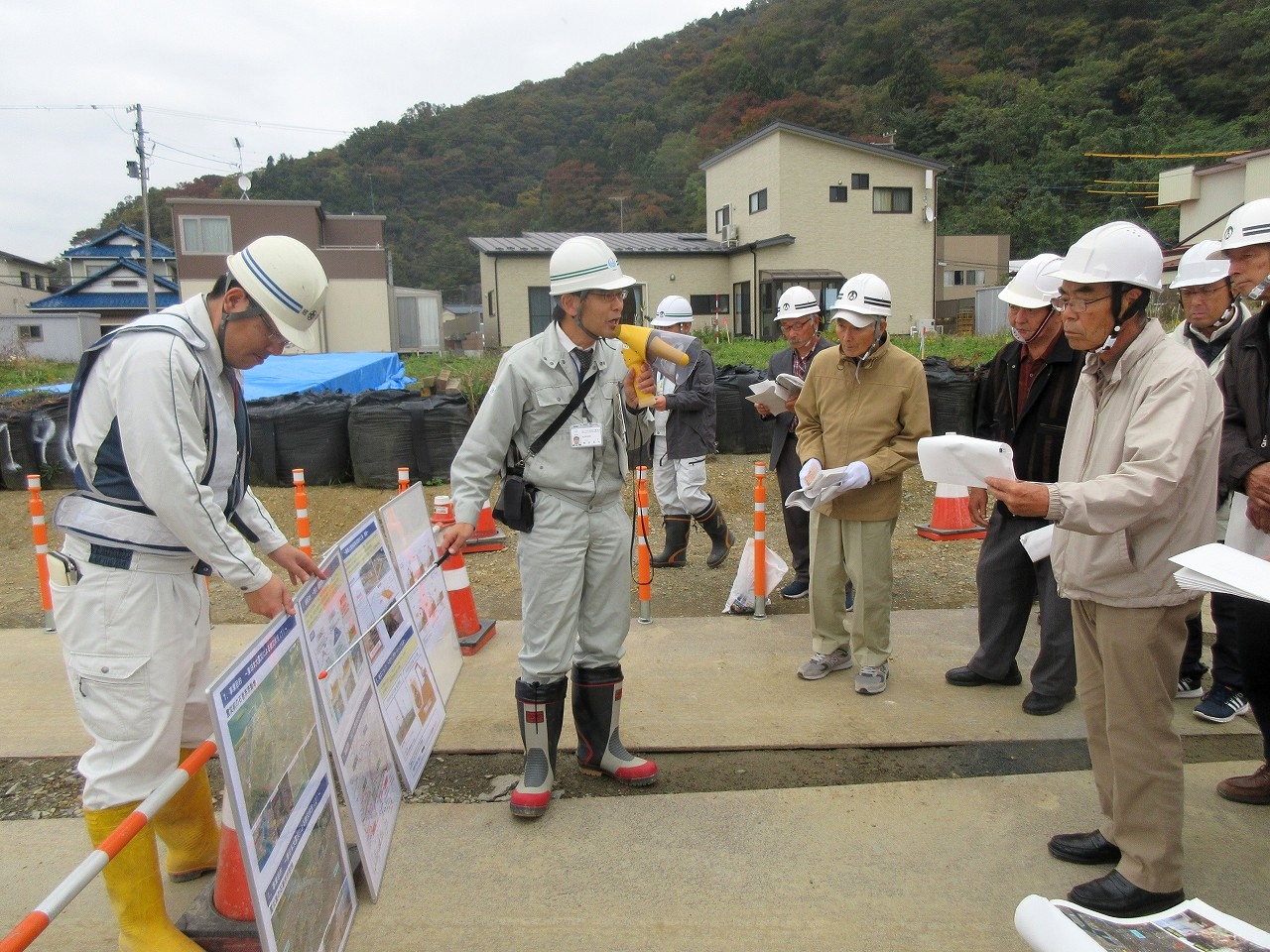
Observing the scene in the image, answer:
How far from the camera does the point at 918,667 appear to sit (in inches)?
174

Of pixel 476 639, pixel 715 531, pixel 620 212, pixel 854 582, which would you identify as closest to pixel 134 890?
pixel 476 639

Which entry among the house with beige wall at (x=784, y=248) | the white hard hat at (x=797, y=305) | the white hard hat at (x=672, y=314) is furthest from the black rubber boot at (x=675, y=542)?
the house with beige wall at (x=784, y=248)

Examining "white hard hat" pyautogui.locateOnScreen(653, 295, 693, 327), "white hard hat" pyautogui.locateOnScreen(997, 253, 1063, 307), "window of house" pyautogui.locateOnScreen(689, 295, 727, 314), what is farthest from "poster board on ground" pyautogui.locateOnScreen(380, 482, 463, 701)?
"window of house" pyautogui.locateOnScreen(689, 295, 727, 314)

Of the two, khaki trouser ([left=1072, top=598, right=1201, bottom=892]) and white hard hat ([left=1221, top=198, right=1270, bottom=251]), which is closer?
khaki trouser ([left=1072, top=598, right=1201, bottom=892])

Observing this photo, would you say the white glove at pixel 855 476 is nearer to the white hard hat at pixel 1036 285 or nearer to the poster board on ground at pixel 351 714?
the white hard hat at pixel 1036 285

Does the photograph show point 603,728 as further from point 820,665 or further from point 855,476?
point 855,476

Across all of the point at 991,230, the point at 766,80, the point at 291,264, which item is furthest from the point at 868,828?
the point at 766,80

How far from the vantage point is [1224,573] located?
6.22 feet

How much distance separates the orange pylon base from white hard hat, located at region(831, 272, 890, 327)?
8.84 ft

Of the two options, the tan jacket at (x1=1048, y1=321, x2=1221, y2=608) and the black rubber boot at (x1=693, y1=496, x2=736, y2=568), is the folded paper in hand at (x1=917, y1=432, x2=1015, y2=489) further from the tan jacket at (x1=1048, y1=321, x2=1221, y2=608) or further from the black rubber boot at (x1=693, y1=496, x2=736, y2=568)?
the black rubber boot at (x1=693, y1=496, x2=736, y2=568)

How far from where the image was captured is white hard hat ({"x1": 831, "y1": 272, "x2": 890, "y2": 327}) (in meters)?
3.90

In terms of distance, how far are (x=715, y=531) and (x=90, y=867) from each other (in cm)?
532

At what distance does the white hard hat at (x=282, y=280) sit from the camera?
93.6 inches

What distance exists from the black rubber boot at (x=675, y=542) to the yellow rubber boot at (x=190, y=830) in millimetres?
4254
